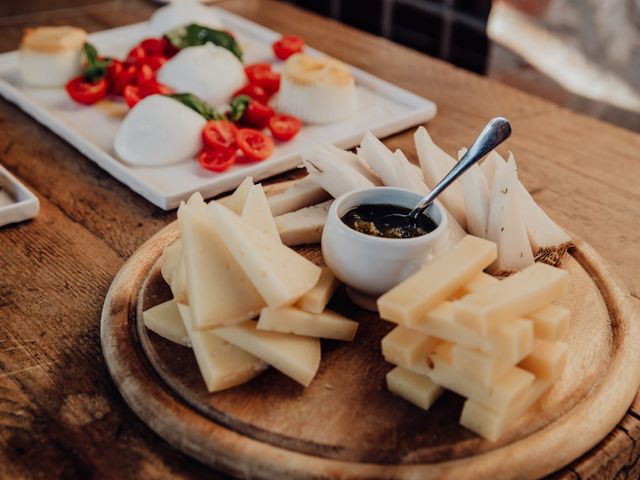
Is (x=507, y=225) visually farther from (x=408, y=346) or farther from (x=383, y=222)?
(x=408, y=346)

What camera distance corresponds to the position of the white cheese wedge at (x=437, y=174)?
1464 millimetres

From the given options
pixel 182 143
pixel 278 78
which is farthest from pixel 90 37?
pixel 182 143

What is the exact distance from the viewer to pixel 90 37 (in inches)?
105

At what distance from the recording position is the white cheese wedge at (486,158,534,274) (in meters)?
1.35

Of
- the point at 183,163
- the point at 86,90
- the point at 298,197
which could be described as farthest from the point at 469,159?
the point at 86,90

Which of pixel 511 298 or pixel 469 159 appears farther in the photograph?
pixel 469 159

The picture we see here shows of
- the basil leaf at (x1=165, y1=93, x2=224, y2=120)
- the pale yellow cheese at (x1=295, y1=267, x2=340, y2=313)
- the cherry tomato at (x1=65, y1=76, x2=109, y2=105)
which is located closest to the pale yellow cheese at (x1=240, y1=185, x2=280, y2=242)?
the pale yellow cheese at (x1=295, y1=267, x2=340, y2=313)

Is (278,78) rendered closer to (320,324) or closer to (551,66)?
(320,324)

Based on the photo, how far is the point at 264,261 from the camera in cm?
114

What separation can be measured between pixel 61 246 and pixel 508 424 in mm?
1025

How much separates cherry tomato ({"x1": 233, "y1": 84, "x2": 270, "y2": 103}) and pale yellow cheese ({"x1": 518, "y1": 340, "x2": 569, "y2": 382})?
1.37 metres

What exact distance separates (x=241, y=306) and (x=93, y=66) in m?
1.42

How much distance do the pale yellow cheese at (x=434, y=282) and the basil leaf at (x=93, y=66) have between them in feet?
4.90

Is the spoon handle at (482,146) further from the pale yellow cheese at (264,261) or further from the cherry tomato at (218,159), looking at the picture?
the cherry tomato at (218,159)
